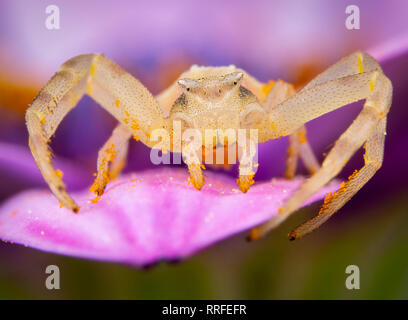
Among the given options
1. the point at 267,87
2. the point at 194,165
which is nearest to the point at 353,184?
the point at 194,165

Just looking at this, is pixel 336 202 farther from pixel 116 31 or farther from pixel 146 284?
pixel 116 31

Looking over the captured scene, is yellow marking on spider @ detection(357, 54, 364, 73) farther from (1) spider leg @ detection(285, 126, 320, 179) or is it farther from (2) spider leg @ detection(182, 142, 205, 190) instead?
(2) spider leg @ detection(182, 142, 205, 190)

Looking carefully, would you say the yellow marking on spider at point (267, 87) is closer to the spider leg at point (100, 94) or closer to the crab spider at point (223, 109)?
the crab spider at point (223, 109)

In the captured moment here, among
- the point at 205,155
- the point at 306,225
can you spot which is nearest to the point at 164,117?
the point at 205,155

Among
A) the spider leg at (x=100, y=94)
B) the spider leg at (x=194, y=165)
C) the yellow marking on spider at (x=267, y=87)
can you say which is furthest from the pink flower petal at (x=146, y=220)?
the yellow marking on spider at (x=267, y=87)

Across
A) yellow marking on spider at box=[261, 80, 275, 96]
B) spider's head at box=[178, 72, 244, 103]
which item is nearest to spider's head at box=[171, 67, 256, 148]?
spider's head at box=[178, 72, 244, 103]

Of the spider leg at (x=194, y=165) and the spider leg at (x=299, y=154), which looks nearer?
the spider leg at (x=194, y=165)
